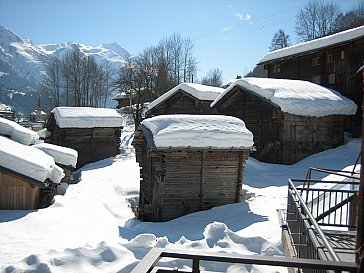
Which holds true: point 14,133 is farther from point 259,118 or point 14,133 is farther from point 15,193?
point 259,118

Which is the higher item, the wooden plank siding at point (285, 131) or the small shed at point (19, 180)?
the wooden plank siding at point (285, 131)

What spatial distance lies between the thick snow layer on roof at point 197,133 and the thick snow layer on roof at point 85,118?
15237 millimetres

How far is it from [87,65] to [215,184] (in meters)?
52.4

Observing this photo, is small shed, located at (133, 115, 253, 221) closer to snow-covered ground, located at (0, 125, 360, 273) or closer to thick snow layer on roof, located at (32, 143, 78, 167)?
snow-covered ground, located at (0, 125, 360, 273)

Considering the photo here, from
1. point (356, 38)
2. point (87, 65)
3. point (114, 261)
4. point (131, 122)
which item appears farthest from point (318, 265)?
point (87, 65)

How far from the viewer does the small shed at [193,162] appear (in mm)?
11484

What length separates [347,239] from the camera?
5.61 metres

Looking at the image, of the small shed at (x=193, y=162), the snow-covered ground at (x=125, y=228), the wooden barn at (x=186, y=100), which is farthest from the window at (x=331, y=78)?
the small shed at (x=193, y=162)

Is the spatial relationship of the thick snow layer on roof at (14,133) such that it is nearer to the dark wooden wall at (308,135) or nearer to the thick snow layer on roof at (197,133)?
the thick snow layer on roof at (197,133)

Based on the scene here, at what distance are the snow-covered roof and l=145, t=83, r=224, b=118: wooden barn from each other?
19.1ft

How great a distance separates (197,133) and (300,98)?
30.9 ft

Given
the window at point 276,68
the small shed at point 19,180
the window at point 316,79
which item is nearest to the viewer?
the small shed at point 19,180

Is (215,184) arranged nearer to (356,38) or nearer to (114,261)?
(114,261)

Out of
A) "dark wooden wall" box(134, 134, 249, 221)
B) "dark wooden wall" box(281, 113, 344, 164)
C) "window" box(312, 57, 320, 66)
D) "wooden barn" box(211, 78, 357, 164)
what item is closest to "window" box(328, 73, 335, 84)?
"window" box(312, 57, 320, 66)
